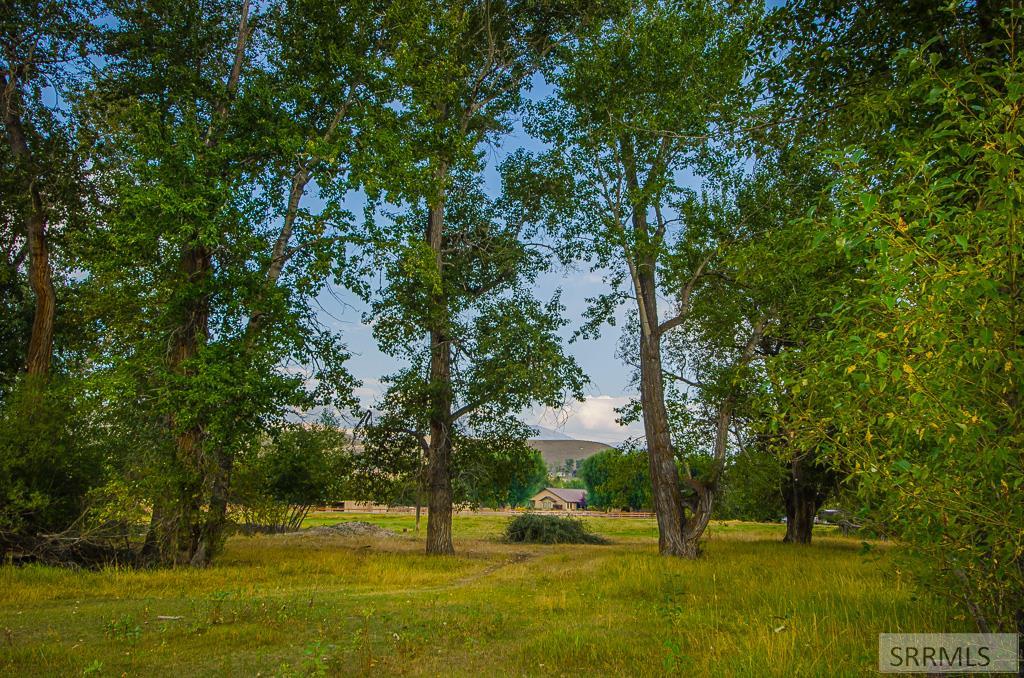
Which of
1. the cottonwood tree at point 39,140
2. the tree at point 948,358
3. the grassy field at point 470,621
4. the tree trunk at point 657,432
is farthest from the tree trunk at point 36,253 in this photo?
the tree at point 948,358

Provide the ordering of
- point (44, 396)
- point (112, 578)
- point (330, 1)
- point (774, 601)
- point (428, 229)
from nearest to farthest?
point (774, 601) < point (112, 578) < point (44, 396) < point (330, 1) < point (428, 229)

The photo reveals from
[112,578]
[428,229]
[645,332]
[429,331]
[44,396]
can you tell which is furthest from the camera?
[428,229]

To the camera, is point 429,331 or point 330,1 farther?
point 429,331

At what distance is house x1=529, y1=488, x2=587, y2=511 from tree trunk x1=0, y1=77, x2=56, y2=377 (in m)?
107

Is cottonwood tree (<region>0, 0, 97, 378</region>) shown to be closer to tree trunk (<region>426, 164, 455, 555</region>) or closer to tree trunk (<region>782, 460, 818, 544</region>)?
tree trunk (<region>426, 164, 455, 555</region>)

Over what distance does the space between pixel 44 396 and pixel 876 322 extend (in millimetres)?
18106

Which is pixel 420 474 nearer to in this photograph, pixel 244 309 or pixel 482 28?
pixel 244 309

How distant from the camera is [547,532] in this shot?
32.4 metres

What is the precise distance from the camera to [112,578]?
12.8 meters

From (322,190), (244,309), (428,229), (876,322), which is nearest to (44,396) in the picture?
(244,309)

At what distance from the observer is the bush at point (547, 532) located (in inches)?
1262

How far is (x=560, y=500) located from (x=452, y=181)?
4375 inches

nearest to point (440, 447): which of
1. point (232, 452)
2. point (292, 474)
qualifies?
point (232, 452)

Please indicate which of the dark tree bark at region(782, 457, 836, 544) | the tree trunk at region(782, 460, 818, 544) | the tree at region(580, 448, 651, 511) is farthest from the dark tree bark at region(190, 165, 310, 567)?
the tree trunk at region(782, 460, 818, 544)
